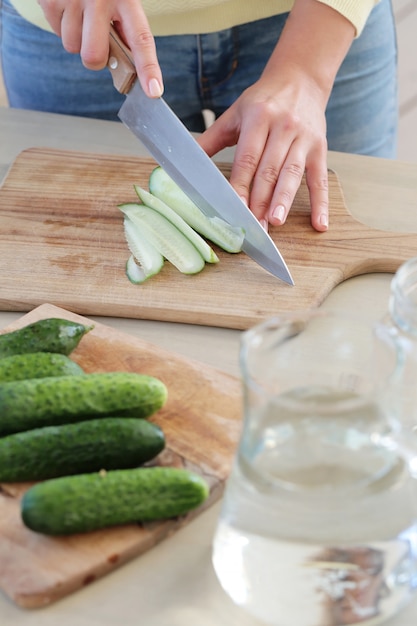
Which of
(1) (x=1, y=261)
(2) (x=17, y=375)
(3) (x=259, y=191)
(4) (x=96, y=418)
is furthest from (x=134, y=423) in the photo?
(3) (x=259, y=191)

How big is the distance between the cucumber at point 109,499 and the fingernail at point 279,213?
2.35 feet

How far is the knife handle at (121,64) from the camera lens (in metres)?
1.57

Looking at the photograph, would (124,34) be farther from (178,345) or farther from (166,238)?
(178,345)

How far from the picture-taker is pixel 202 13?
1864mm

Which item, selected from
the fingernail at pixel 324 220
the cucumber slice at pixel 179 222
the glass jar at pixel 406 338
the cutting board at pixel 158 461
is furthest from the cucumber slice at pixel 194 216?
the glass jar at pixel 406 338

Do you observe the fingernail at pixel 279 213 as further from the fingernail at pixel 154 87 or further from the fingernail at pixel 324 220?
the fingernail at pixel 154 87

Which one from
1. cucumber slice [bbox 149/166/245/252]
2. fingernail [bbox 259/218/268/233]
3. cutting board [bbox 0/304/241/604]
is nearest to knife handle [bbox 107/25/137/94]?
cucumber slice [bbox 149/166/245/252]

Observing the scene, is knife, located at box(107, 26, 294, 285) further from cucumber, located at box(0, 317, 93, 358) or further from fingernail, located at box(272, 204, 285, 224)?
cucumber, located at box(0, 317, 93, 358)

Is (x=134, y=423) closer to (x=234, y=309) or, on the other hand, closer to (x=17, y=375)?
(x=17, y=375)

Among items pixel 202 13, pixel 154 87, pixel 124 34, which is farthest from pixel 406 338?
pixel 202 13

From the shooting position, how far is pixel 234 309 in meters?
1.42

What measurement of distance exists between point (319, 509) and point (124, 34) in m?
1.04

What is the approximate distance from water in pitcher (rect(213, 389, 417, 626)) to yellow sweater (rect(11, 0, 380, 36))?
1165 millimetres

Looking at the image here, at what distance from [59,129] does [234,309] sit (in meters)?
0.80
